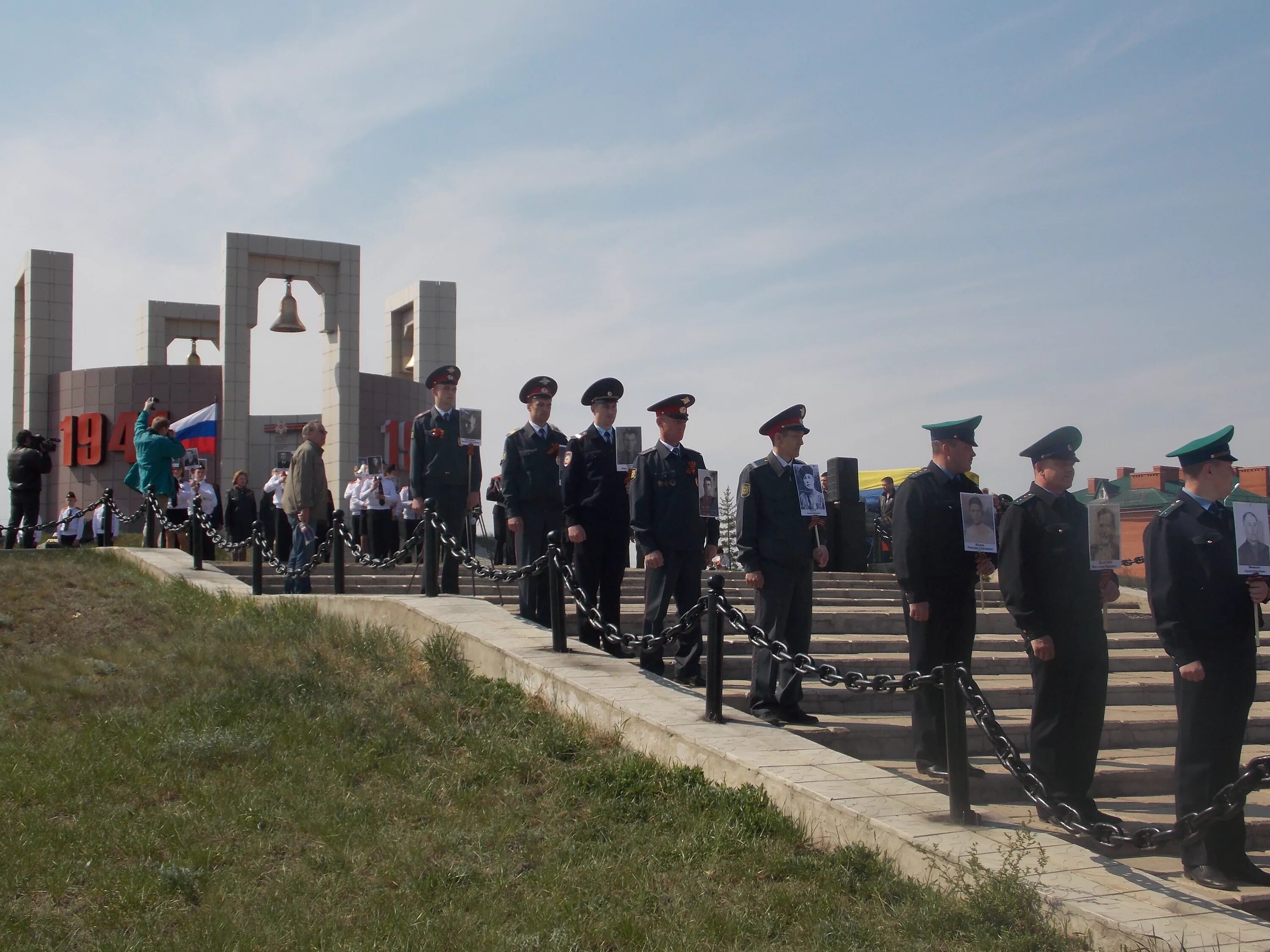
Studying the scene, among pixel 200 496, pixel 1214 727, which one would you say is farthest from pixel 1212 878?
pixel 200 496

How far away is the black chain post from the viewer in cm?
1362

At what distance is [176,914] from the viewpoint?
4.45m

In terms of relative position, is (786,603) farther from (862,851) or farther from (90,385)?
(90,385)

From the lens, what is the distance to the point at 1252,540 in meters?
5.21

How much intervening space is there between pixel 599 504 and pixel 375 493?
9666 millimetres

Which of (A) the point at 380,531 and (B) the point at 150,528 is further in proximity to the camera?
(A) the point at 380,531

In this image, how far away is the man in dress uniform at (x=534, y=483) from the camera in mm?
9219

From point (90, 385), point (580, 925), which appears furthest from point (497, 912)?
point (90, 385)

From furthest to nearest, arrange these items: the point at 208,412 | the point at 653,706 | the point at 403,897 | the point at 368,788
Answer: the point at 208,412
the point at 653,706
the point at 368,788
the point at 403,897

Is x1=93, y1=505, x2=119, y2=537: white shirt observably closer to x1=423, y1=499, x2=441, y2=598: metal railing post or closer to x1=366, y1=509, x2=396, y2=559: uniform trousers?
x1=366, y1=509, x2=396, y2=559: uniform trousers

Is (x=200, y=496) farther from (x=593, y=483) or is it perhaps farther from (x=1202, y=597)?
(x=1202, y=597)

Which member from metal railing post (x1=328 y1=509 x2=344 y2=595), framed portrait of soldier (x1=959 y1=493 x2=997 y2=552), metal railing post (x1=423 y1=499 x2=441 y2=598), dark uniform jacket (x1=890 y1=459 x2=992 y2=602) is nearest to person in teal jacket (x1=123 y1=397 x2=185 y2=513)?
metal railing post (x1=328 y1=509 x2=344 y2=595)

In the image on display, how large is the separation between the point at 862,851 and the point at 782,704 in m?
2.51

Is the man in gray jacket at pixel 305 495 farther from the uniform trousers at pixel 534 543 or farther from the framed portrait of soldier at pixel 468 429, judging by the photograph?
the uniform trousers at pixel 534 543
